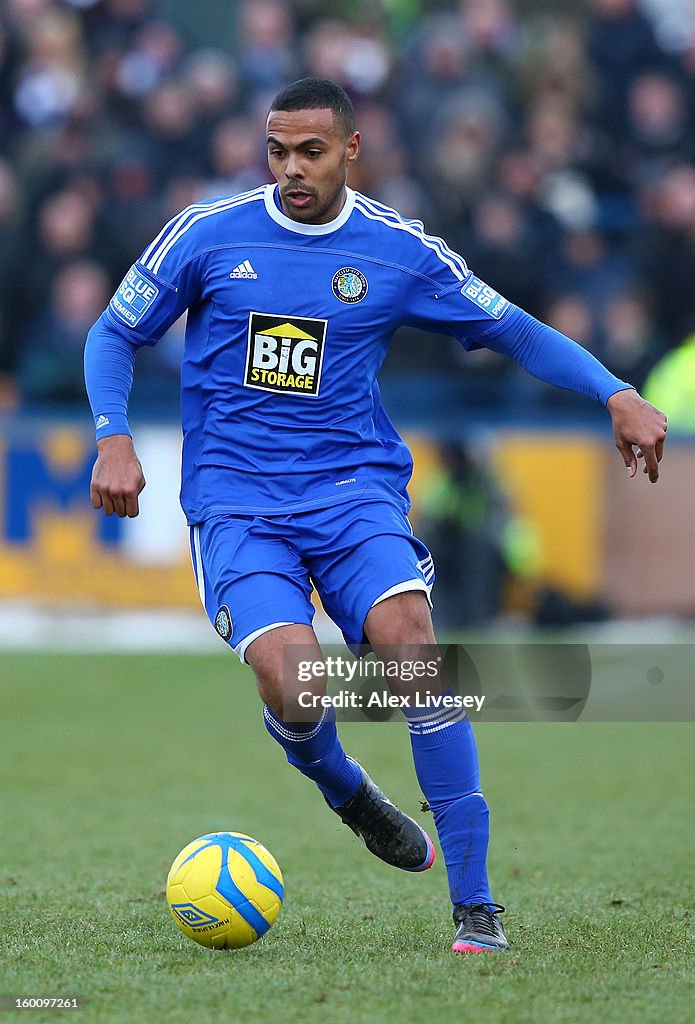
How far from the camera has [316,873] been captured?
5641 mm

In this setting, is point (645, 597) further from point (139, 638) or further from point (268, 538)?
point (268, 538)

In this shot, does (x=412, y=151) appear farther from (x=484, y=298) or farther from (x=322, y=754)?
(x=322, y=754)

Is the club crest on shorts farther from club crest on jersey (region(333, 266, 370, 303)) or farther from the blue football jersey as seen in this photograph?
club crest on jersey (region(333, 266, 370, 303))

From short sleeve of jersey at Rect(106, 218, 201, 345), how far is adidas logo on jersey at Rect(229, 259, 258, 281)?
0.12 metres

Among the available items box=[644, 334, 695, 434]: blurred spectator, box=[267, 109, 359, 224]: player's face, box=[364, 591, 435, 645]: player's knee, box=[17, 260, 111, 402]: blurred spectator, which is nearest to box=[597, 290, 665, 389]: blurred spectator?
box=[644, 334, 695, 434]: blurred spectator

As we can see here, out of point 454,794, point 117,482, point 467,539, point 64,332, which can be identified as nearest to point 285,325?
point 117,482

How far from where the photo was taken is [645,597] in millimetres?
13031

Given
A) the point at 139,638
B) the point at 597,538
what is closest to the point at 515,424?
the point at 597,538

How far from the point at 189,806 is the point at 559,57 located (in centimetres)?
1051

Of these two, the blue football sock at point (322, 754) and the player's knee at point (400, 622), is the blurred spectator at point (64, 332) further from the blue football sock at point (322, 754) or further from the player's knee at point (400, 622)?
the player's knee at point (400, 622)

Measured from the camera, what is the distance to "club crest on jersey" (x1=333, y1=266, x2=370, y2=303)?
4719 millimetres

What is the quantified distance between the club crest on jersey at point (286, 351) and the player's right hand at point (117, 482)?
1.63 feet

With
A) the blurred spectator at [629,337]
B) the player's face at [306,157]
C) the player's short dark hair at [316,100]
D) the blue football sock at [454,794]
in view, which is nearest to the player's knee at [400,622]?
the blue football sock at [454,794]

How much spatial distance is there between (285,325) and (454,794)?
4.78 feet
